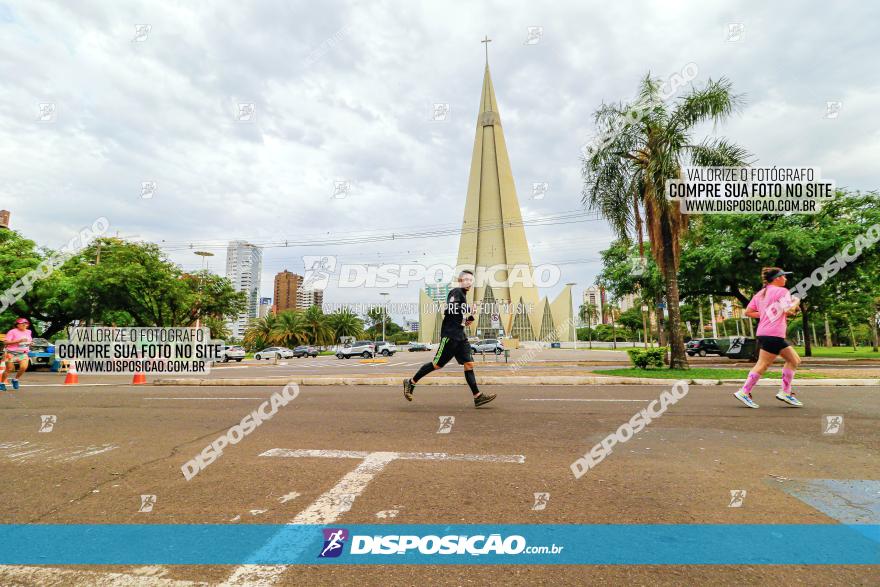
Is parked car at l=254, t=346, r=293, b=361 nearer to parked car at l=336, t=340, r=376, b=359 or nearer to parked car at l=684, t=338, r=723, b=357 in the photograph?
parked car at l=336, t=340, r=376, b=359

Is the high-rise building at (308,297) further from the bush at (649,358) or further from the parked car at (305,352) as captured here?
the bush at (649,358)

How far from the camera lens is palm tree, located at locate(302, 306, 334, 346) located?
60.9m

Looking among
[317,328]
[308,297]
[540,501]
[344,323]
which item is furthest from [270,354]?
[308,297]

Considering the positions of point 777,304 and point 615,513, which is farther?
point 777,304

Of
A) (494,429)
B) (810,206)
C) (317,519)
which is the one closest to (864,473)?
(494,429)

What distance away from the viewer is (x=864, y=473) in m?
3.30

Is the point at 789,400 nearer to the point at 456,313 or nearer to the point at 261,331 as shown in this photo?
the point at 456,313

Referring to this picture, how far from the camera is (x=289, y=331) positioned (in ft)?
194

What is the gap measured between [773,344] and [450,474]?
19.4 ft

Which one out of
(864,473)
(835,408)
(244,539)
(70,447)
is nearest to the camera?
(244,539)

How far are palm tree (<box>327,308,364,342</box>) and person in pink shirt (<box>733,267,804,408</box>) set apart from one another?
205 ft

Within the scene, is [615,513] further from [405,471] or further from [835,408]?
[835,408]

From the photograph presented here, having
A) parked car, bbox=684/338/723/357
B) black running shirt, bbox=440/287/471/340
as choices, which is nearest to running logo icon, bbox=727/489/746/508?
black running shirt, bbox=440/287/471/340

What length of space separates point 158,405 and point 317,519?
652 cm
